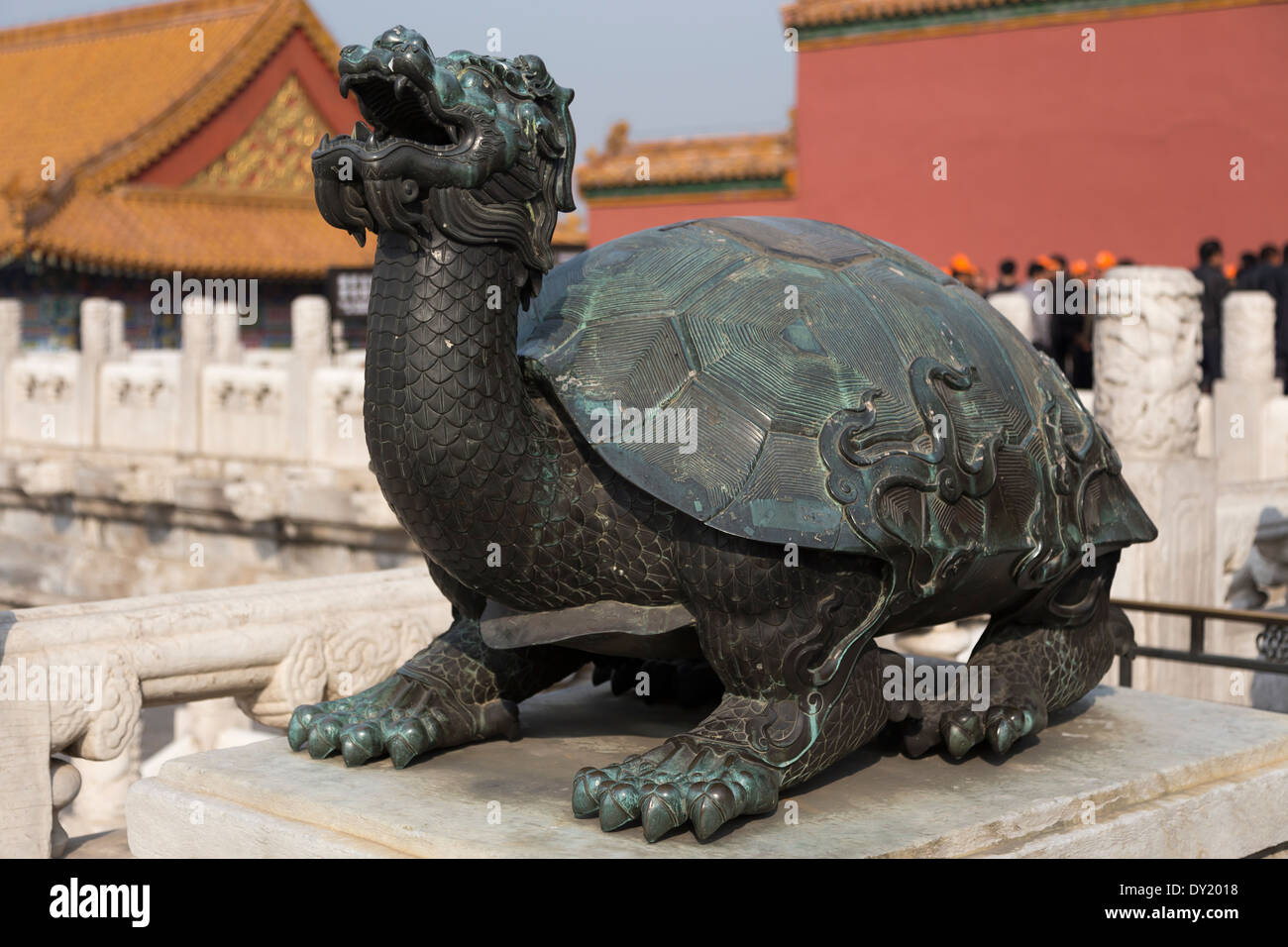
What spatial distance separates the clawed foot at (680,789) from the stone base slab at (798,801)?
0.12 ft

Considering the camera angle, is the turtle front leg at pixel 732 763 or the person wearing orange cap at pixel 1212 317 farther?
the person wearing orange cap at pixel 1212 317

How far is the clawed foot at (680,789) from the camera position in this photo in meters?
2.47

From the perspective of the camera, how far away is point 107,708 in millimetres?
3629

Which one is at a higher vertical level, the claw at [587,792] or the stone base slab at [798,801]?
the claw at [587,792]

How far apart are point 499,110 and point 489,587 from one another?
2.78ft

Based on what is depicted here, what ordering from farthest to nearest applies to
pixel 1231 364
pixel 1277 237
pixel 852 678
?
pixel 1277 237 < pixel 1231 364 < pixel 852 678

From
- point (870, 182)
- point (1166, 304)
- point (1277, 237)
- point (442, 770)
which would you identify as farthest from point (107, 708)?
point (870, 182)

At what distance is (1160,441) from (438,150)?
3.97 meters

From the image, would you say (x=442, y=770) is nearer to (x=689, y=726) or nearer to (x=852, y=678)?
(x=689, y=726)

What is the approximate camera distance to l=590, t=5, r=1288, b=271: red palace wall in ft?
47.3

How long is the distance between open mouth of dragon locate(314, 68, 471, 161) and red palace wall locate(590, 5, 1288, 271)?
43.6 feet

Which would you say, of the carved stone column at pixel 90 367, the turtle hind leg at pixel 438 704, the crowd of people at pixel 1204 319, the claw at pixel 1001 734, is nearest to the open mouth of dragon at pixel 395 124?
the turtle hind leg at pixel 438 704

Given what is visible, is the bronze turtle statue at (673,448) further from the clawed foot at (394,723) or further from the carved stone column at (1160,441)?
the carved stone column at (1160,441)

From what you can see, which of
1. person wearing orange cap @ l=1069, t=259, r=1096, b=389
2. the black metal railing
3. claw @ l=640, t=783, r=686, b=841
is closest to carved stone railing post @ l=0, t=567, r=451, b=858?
claw @ l=640, t=783, r=686, b=841
